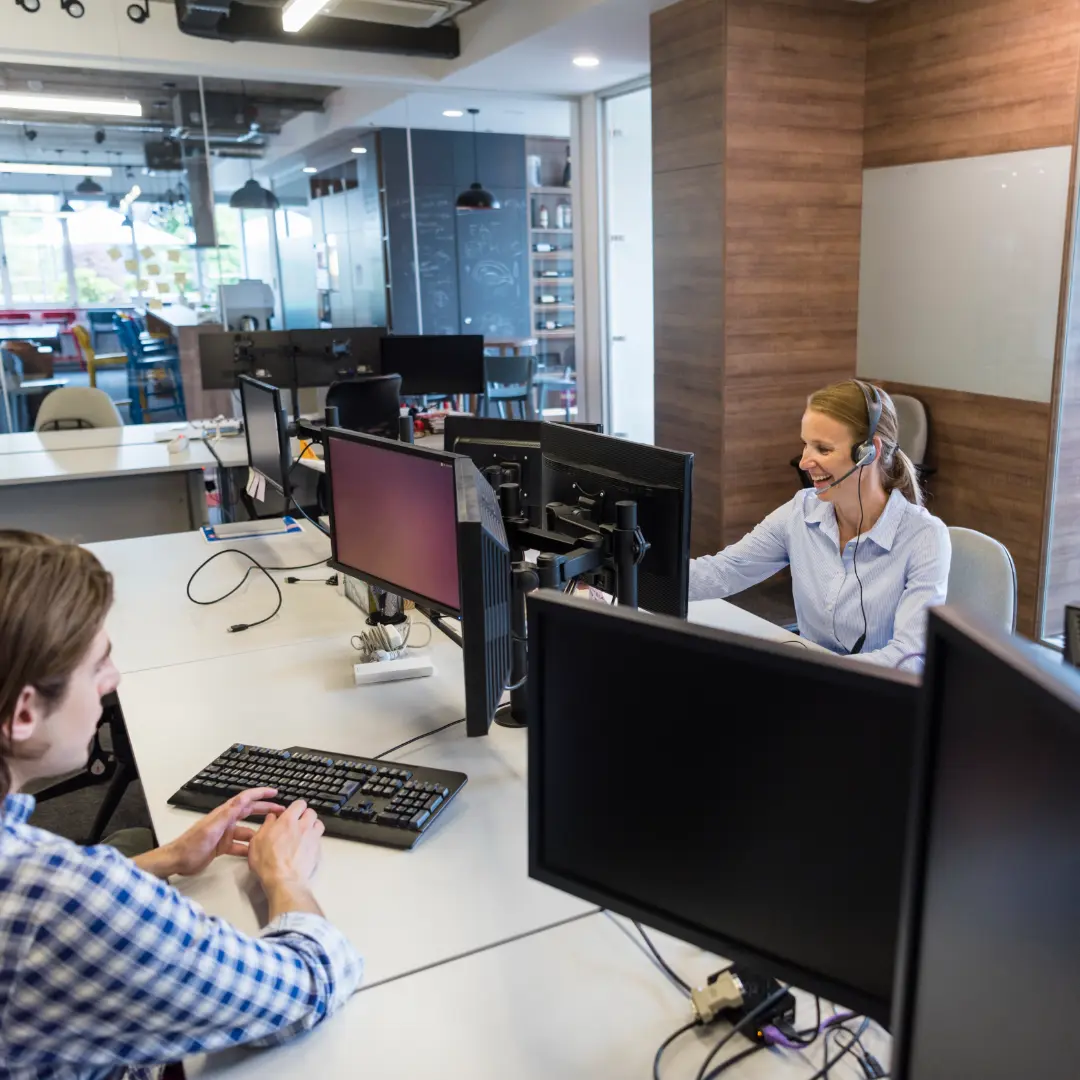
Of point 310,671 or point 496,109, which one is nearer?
point 310,671

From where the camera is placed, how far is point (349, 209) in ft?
28.8

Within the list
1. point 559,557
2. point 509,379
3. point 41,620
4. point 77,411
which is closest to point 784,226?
point 509,379

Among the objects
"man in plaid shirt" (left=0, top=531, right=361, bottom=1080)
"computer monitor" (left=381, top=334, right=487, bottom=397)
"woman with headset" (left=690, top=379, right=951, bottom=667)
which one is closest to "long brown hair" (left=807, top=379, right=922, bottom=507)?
"woman with headset" (left=690, top=379, right=951, bottom=667)

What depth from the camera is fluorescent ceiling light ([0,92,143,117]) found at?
5.64 metres

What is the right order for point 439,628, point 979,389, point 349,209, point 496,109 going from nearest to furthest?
point 439,628, point 979,389, point 496,109, point 349,209

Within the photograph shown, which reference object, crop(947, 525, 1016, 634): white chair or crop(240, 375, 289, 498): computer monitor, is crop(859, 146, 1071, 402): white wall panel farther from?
crop(240, 375, 289, 498): computer monitor

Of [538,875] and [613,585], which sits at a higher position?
[613,585]

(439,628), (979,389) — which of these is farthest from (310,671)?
(979,389)

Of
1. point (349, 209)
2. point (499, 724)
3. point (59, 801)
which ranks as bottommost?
point (59, 801)

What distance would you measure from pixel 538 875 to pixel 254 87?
271 inches

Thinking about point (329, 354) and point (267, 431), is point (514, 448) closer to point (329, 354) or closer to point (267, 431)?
point (267, 431)

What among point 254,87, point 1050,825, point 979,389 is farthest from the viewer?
point 254,87

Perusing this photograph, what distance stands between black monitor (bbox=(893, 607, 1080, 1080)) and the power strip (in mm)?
1463

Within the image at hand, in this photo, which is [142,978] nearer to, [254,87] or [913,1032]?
[913,1032]
